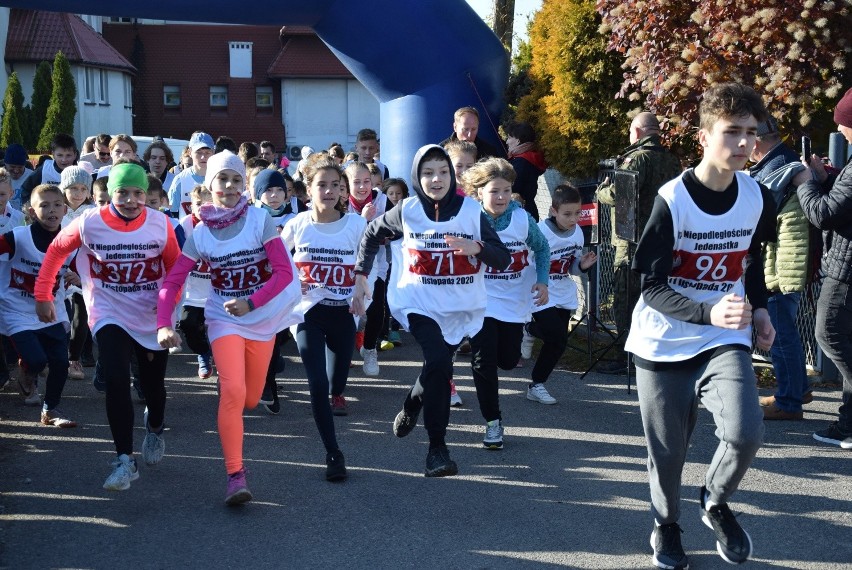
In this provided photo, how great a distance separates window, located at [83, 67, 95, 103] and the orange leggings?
48.2m

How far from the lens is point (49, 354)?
316 inches

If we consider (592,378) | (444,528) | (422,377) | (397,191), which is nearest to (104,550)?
(444,528)

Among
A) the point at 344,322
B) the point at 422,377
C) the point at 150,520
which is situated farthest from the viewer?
the point at 344,322

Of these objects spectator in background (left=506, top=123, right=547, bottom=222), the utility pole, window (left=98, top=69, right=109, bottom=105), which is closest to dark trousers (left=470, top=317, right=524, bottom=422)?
spectator in background (left=506, top=123, right=547, bottom=222)

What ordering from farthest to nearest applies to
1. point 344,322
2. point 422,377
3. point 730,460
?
point 344,322 → point 422,377 → point 730,460

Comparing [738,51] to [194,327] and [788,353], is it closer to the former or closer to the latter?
[788,353]

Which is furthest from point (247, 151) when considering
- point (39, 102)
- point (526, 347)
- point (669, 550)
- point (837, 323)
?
point (39, 102)

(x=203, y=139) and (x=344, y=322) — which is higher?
(x=203, y=139)

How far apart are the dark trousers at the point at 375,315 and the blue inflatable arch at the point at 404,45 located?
423cm

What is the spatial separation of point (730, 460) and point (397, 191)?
22.2 feet

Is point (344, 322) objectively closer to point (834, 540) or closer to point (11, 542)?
point (11, 542)

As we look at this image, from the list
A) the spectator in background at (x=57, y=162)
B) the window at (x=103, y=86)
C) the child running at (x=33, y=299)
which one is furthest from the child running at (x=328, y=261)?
the window at (x=103, y=86)

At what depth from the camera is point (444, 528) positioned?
5.54 meters

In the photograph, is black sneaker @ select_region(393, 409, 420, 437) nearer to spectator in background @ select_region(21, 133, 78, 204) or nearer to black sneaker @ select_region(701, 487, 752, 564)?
black sneaker @ select_region(701, 487, 752, 564)
